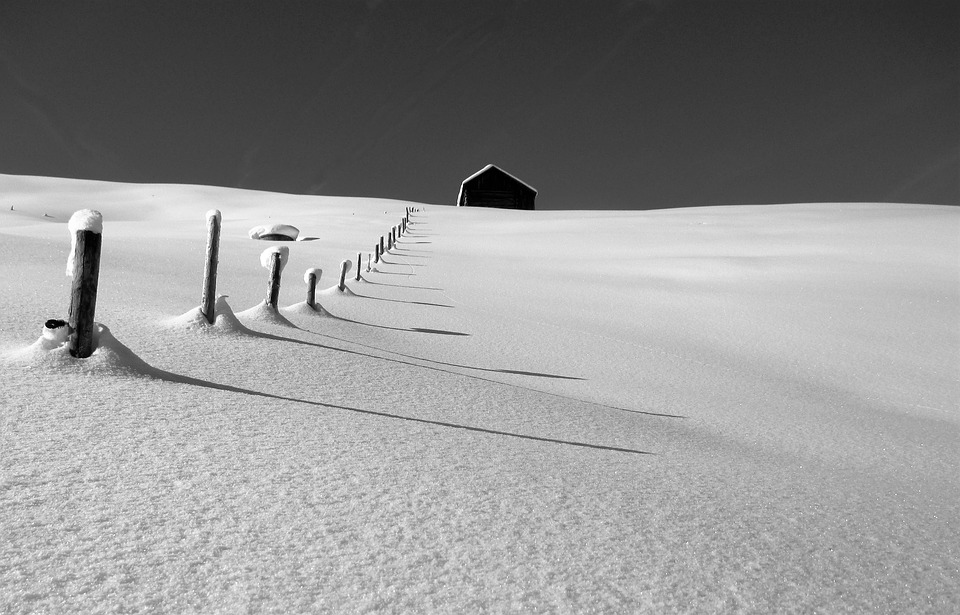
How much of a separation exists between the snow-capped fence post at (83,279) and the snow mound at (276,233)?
1977 cm

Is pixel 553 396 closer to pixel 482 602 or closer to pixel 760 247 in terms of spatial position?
pixel 482 602

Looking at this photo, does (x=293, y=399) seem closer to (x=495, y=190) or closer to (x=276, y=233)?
(x=276, y=233)

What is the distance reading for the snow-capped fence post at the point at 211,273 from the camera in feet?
17.9

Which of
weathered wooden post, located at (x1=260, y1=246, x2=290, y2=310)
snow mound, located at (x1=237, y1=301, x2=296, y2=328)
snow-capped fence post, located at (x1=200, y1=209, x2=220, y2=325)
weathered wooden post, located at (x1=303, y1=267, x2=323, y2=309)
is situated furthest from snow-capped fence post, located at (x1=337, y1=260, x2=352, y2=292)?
snow-capped fence post, located at (x1=200, y1=209, x2=220, y2=325)

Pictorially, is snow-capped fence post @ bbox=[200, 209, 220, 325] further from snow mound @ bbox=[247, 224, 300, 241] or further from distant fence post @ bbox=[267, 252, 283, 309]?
snow mound @ bbox=[247, 224, 300, 241]

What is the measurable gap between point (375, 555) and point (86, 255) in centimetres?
267

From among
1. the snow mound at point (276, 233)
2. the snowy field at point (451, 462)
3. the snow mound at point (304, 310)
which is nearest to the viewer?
the snowy field at point (451, 462)

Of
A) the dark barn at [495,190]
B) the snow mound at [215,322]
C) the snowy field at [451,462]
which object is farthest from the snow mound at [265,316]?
the dark barn at [495,190]

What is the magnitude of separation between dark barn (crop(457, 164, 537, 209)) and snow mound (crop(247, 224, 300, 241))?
25.2 meters

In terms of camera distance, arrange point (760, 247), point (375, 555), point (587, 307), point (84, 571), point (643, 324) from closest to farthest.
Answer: point (84, 571) < point (375, 555) < point (643, 324) < point (587, 307) < point (760, 247)

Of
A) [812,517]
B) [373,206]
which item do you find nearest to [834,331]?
[812,517]

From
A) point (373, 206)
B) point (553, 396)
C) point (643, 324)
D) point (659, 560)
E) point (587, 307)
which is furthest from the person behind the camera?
point (373, 206)

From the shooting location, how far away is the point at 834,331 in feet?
35.0

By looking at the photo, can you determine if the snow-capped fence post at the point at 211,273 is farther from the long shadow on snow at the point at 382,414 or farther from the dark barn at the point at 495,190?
the dark barn at the point at 495,190
